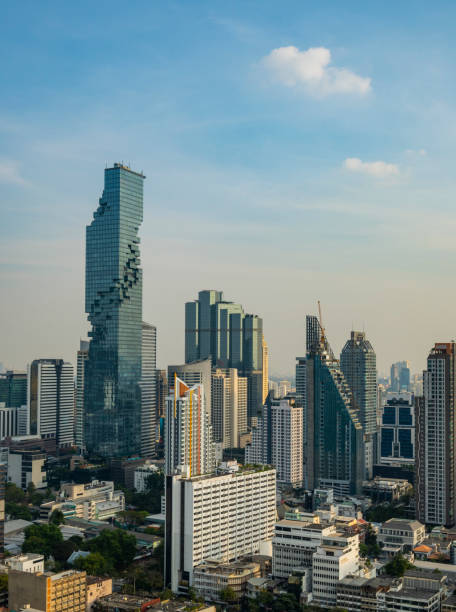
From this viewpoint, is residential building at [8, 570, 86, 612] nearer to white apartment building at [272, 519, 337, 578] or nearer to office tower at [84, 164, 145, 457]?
white apartment building at [272, 519, 337, 578]

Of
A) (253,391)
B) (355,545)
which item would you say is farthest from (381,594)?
(253,391)

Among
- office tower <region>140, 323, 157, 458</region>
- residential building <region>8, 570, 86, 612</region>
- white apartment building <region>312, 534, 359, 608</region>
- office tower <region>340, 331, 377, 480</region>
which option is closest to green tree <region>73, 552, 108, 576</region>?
residential building <region>8, 570, 86, 612</region>

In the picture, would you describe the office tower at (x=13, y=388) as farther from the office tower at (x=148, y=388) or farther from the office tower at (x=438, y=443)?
the office tower at (x=438, y=443)

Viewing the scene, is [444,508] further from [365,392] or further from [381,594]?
[365,392]

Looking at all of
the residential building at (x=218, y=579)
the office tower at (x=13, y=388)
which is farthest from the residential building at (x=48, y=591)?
the office tower at (x=13, y=388)

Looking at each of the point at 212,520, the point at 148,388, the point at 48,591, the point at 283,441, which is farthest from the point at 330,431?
the point at 48,591

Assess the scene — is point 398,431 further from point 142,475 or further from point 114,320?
point 114,320
